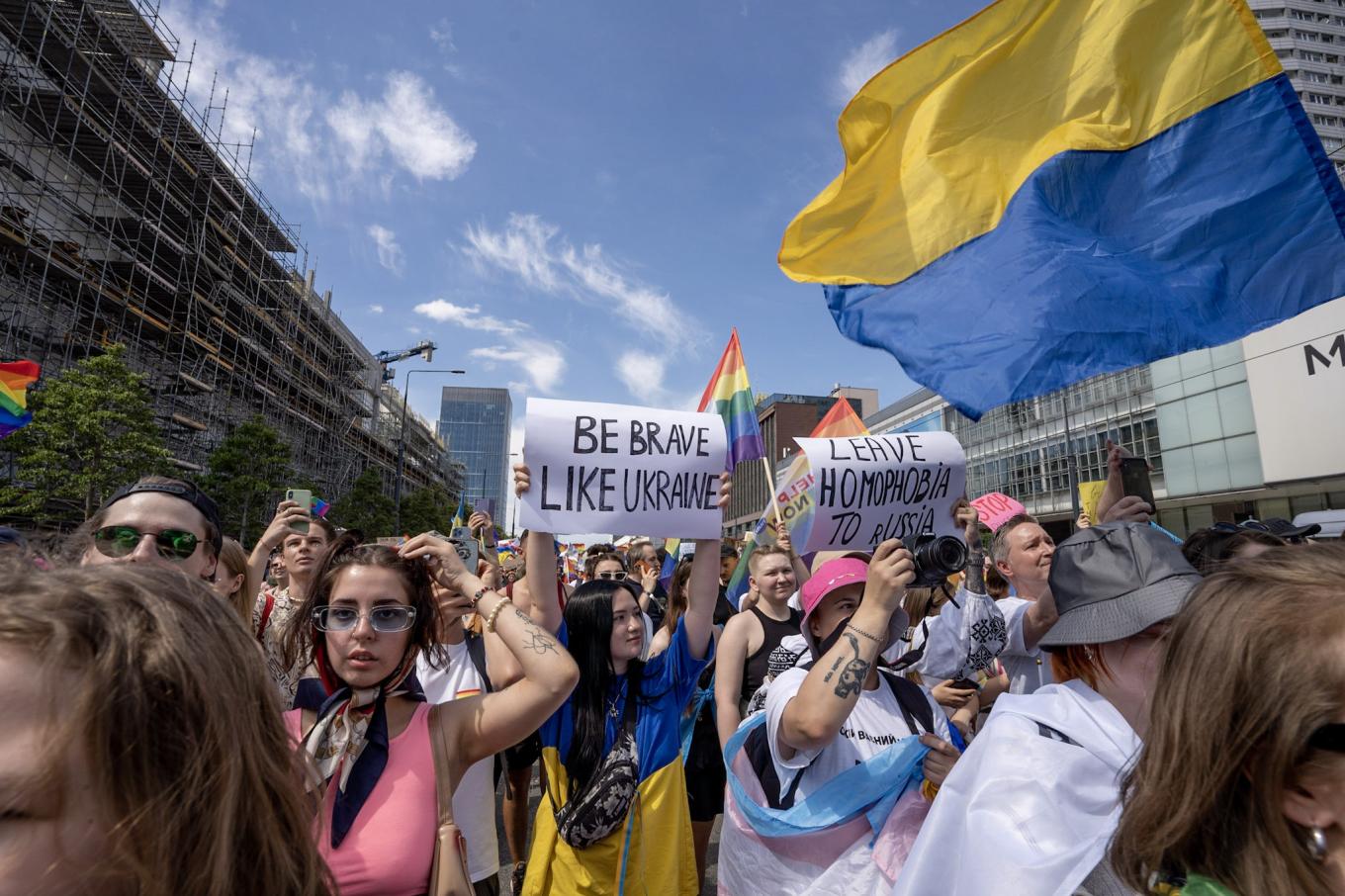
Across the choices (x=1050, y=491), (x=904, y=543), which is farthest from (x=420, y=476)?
(x=904, y=543)

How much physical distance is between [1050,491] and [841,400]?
48.7 meters

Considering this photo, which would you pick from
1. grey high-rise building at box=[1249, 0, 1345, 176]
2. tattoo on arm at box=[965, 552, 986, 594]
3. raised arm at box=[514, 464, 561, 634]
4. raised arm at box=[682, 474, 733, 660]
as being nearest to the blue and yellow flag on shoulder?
tattoo on arm at box=[965, 552, 986, 594]

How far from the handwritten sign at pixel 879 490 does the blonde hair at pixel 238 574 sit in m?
2.41

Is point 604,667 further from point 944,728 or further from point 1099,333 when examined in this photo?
point 1099,333

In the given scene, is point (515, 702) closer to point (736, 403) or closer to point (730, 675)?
point (730, 675)

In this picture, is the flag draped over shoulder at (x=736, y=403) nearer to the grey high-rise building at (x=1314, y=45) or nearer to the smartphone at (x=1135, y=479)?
the smartphone at (x=1135, y=479)

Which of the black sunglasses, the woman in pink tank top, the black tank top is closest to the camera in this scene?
the black sunglasses

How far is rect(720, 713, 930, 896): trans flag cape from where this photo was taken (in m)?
1.97

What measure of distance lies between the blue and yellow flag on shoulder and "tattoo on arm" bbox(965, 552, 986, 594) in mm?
874

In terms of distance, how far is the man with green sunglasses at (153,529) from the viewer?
7.18ft

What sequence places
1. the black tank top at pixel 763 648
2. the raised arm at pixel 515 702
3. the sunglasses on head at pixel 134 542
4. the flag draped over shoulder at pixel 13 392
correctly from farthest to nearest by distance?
the flag draped over shoulder at pixel 13 392 → the black tank top at pixel 763 648 → the sunglasses on head at pixel 134 542 → the raised arm at pixel 515 702

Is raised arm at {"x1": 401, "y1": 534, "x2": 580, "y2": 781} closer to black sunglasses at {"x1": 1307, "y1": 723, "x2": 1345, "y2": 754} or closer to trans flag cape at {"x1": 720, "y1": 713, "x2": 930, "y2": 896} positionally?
trans flag cape at {"x1": 720, "y1": 713, "x2": 930, "y2": 896}

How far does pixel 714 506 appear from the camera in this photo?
128 inches

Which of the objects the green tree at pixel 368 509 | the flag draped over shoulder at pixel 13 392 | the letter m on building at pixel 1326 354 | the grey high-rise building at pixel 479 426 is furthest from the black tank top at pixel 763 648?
the grey high-rise building at pixel 479 426
